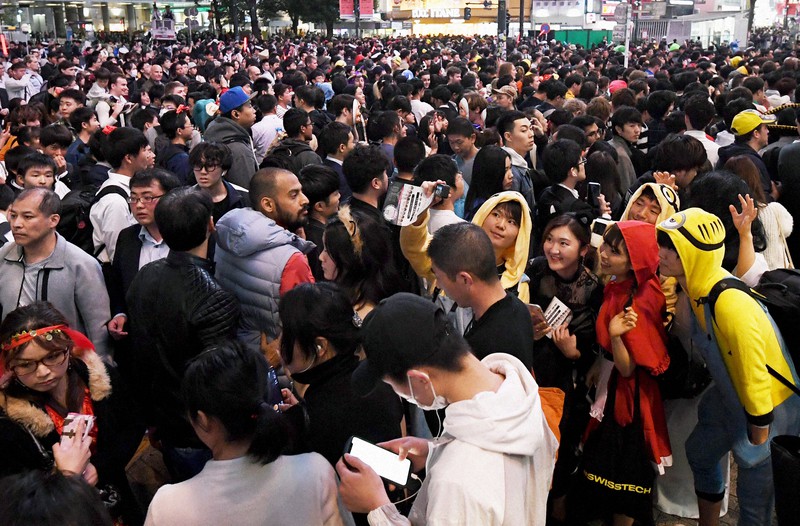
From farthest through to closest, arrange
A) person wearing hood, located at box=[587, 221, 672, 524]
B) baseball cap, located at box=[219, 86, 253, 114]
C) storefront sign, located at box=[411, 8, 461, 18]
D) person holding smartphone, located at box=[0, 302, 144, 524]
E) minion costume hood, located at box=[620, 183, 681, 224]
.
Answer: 1. storefront sign, located at box=[411, 8, 461, 18]
2. baseball cap, located at box=[219, 86, 253, 114]
3. minion costume hood, located at box=[620, 183, 681, 224]
4. person wearing hood, located at box=[587, 221, 672, 524]
5. person holding smartphone, located at box=[0, 302, 144, 524]

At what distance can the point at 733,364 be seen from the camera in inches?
123

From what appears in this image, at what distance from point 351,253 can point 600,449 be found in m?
1.55

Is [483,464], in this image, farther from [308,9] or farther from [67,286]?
[308,9]

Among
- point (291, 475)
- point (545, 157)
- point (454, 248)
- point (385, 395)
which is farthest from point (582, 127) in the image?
point (291, 475)

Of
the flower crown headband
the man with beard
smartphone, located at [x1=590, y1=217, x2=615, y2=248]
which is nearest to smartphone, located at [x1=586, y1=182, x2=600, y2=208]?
smartphone, located at [x1=590, y1=217, x2=615, y2=248]

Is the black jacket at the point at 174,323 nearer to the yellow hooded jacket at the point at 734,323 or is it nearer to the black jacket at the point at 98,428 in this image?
the black jacket at the point at 98,428

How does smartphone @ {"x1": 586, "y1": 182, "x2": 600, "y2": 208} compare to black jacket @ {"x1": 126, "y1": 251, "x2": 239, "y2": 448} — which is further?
smartphone @ {"x1": 586, "y1": 182, "x2": 600, "y2": 208}

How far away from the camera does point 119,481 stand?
3357 mm

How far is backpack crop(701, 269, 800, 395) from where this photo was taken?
10.3 feet

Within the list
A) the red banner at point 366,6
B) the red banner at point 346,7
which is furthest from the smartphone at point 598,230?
the red banner at point 346,7

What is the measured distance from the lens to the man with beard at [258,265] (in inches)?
150

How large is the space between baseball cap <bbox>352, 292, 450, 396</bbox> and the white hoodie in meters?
0.19

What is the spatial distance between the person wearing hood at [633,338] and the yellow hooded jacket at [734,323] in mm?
265

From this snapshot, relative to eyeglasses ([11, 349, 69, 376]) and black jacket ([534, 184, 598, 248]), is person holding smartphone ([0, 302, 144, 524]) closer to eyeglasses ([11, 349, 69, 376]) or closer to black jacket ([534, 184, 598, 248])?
eyeglasses ([11, 349, 69, 376])
